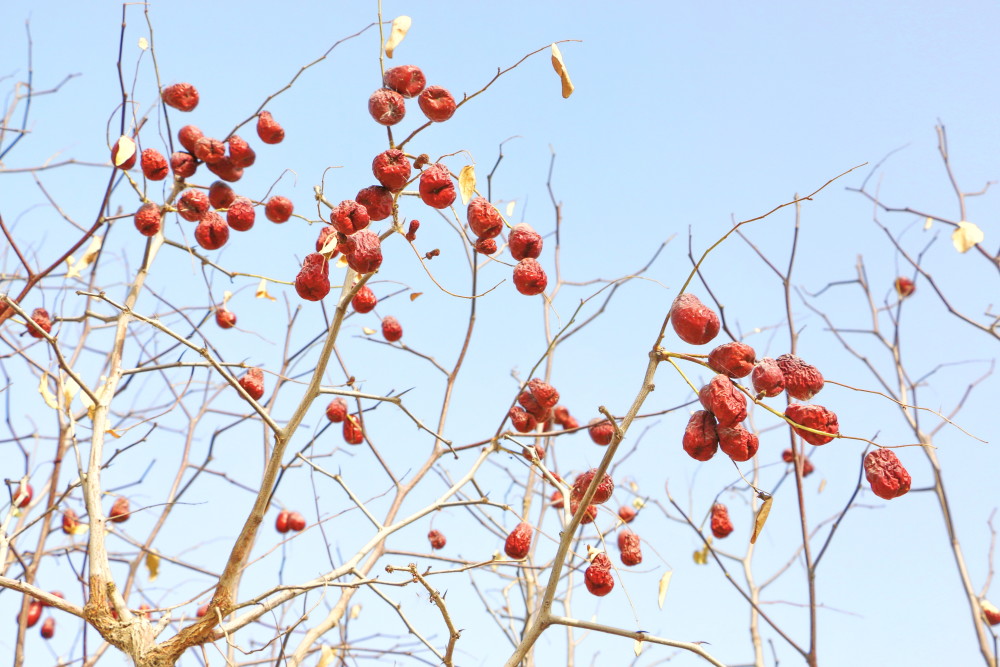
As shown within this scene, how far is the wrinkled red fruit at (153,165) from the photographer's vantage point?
2.81 m

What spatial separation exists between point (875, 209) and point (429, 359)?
7.90 ft

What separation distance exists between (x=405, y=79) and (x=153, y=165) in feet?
3.96

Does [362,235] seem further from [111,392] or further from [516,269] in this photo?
[111,392]

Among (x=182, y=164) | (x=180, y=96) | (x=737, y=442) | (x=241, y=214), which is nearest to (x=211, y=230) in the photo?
(x=241, y=214)

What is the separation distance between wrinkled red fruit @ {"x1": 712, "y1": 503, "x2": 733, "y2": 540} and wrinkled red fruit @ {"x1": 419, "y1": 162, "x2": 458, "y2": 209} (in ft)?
6.61

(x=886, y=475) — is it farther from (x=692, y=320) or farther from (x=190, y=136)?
(x=190, y=136)

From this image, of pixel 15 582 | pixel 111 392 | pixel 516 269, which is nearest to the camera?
pixel 15 582

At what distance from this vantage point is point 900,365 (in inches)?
143

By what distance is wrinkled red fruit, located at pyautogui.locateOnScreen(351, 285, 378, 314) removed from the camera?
2637 millimetres

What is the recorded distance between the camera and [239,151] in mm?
2705

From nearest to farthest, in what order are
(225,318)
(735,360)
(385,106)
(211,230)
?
(735,360) < (385,106) < (211,230) < (225,318)

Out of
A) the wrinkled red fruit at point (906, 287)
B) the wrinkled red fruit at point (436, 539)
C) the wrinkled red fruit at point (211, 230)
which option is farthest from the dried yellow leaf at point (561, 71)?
the wrinkled red fruit at point (906, 287)

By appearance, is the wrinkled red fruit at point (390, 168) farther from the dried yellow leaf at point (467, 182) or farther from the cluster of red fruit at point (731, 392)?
the cluster of red fruit at point (731, 392)

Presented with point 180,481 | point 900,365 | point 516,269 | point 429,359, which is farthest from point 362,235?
point 900,365
